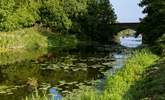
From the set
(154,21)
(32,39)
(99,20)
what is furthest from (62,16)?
(154,21)

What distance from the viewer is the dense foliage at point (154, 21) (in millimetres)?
52997

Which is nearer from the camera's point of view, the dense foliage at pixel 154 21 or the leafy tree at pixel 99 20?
the dense foliage at pixel 154 21

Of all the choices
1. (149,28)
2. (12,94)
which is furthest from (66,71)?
(149,28)

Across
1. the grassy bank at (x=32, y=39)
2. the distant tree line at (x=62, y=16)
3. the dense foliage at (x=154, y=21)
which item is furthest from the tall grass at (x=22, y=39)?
the dense foliage at (x=154, y=21)

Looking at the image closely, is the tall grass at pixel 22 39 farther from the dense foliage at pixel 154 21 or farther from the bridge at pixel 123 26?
the bridge at pixel 123 26

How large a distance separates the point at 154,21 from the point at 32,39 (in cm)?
2573

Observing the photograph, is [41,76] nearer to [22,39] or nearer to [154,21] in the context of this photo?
[154,21]

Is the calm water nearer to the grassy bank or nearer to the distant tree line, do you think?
the grassy bank

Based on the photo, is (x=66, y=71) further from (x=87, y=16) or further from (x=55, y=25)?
(x=87, y=16)

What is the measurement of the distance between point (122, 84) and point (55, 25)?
65847 mm

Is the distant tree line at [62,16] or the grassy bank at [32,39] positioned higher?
the distant tree line at [62,16]

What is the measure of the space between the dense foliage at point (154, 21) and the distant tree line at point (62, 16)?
24.9m

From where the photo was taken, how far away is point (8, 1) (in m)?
72.8

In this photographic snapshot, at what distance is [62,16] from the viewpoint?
89.6 metres
